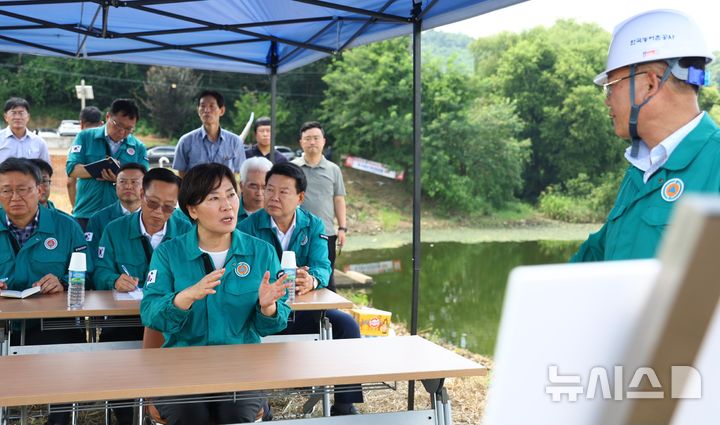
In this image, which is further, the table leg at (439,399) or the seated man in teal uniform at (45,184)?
the seated man in teal uniform at (45,184)

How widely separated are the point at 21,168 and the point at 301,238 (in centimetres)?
135

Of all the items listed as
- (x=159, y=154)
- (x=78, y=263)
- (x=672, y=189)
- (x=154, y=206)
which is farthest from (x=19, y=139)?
(x=159, y=154)

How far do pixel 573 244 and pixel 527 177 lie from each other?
7.94 meters

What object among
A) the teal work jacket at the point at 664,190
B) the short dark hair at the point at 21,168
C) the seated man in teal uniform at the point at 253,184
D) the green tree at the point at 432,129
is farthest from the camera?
the green tree at the point at 432,129

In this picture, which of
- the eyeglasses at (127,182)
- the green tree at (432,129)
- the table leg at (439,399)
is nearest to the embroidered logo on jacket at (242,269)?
the table leg at (439,399)

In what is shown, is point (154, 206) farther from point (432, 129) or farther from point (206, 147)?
point (432, 129)

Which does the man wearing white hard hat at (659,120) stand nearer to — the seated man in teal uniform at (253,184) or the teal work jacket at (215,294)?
the teal work jacket at (215,294)

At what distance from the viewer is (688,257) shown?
0.43 m

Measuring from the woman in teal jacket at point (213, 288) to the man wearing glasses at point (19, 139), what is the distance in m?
4.13

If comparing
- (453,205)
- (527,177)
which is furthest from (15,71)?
(527,177)

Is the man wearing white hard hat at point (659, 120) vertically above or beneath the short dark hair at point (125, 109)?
beneath

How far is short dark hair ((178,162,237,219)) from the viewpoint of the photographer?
8.75ft

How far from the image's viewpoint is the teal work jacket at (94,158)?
5.09 metres

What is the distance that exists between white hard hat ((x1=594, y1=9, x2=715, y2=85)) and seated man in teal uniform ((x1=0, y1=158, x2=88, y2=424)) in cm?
271
